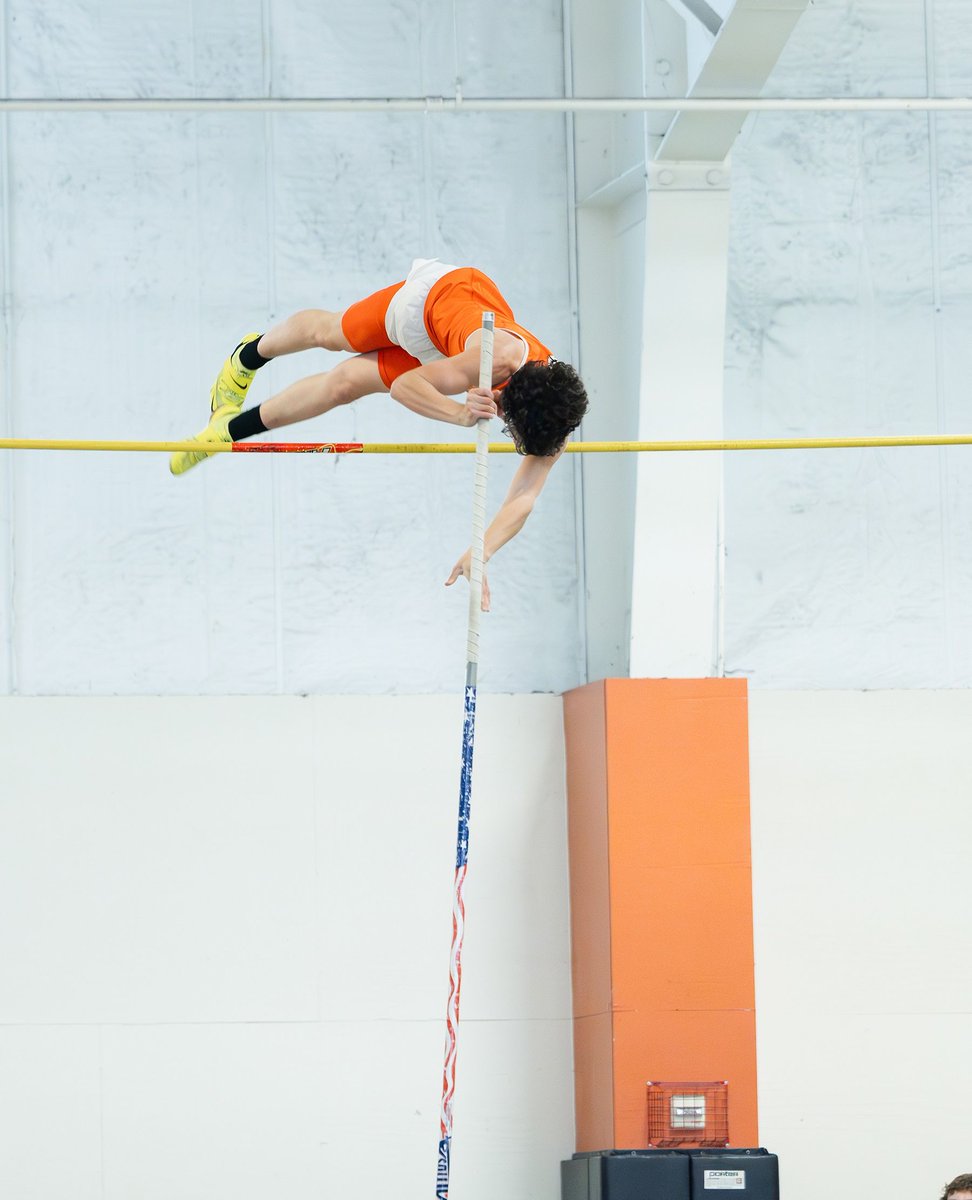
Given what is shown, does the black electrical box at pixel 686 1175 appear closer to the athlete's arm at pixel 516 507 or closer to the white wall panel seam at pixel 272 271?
the white wall panel seam at pixel 272 271

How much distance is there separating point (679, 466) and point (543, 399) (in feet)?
7.88

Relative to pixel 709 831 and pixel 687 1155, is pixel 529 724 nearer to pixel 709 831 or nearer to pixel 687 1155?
pixel 709 831

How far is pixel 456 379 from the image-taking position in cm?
477

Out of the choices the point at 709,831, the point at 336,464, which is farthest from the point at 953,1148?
the point at 336,464

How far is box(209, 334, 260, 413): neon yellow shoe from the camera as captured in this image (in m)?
5.52

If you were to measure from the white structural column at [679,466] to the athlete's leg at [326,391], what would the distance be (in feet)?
6.47

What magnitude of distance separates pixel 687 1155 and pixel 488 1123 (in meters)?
0.89

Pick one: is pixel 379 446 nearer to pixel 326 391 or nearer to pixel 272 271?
pixel 326 391

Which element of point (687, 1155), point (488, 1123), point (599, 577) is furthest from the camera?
point (599, 577)

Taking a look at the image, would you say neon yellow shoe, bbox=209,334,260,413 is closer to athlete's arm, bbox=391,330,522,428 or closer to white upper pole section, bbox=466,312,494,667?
athlete's arm, bbox=391,330,522,428

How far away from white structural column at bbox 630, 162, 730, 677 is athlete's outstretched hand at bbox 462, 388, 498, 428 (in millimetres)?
2371

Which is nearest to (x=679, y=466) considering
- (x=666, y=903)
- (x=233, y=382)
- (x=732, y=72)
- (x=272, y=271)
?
(x=732, y=72)

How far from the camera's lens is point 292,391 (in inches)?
210

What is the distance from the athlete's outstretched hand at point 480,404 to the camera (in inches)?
184
